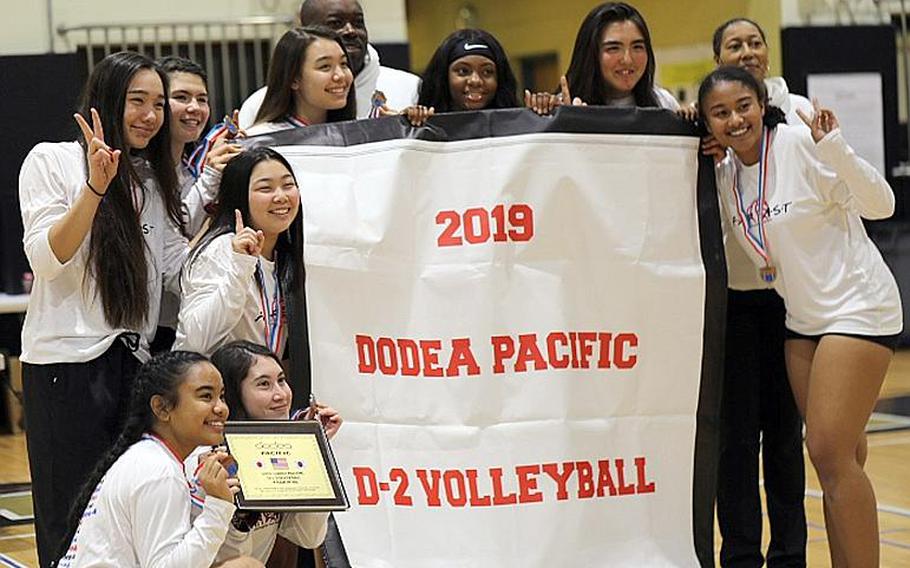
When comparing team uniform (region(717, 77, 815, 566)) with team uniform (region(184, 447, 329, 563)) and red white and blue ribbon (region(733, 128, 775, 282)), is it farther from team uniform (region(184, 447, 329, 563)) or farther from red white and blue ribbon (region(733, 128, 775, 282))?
team uniform (region(184, 447, 329, 563))

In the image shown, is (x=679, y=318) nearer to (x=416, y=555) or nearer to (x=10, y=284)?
(x=416, y=555)

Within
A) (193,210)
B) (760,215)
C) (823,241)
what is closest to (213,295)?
(193,210)

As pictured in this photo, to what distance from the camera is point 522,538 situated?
392 cm

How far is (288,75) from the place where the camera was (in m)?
4.16

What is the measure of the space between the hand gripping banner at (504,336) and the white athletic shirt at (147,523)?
0.72 meters

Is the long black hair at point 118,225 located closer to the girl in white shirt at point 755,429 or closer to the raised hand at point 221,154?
the raised hand at point 221,154

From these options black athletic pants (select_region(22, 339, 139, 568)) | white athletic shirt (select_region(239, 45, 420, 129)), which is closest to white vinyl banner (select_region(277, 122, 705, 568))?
black athletic pants (select_region(22, 339, 139, 568))

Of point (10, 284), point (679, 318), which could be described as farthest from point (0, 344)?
point (679, 318)

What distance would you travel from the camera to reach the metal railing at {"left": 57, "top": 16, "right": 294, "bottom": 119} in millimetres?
8812

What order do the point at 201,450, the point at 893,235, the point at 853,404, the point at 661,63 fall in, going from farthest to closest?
the point at 661,63 → the point at 893,235 → the point at 853,404 → the point at 201,450

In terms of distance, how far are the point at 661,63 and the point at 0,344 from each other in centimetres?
578

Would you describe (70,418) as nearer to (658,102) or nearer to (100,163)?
(100,163)

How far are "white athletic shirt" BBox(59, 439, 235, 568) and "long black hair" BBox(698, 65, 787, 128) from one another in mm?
1681

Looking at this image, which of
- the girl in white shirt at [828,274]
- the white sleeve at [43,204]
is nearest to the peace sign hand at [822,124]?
the girl in white shirt at [828,274]
